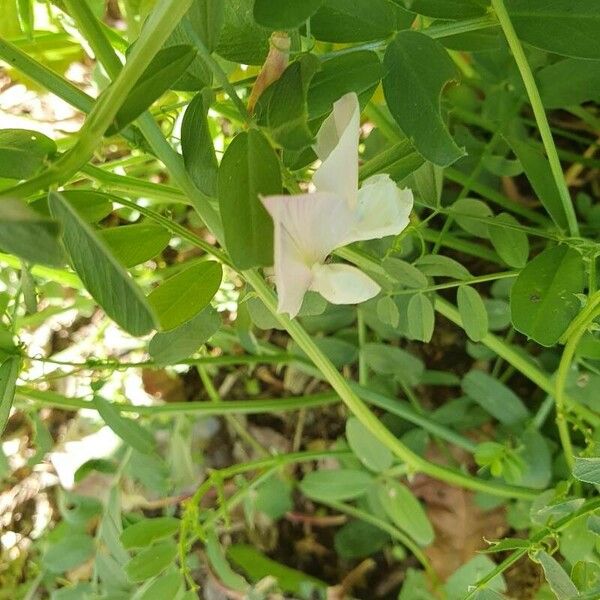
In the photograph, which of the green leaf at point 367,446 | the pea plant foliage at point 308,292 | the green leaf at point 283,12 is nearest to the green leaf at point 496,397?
the pea plant foliage at point 308,292

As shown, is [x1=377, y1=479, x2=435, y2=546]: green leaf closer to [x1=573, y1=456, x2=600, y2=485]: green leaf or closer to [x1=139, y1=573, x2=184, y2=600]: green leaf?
[x1=139, y1=573, x2=184, y2=600]: green leaf

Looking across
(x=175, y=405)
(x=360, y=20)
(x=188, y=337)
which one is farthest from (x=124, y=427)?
(x=360, y=20)

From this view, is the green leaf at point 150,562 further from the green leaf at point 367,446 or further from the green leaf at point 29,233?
the green leaf at point 29,233

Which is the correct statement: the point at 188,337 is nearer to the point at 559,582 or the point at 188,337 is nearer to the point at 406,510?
the point at 559,582

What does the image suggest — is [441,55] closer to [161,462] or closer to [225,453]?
[161,462]

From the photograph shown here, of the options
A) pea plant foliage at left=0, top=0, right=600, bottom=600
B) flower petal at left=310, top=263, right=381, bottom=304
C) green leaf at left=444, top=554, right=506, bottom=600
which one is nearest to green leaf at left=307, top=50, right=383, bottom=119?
pea plant foliage at left=0, top=0, right=600, bottom=600

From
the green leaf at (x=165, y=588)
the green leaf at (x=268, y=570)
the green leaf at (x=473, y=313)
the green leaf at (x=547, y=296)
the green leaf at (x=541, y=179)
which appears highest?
the green leaf at (x=541, y=179)

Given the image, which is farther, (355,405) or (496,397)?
(496,397)

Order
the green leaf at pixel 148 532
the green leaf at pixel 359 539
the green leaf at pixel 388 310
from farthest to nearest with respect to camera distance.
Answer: the green leaf at pixel 359 539 → the green leaf at pixel 148 532 → the green leaf at pixel 388 310
